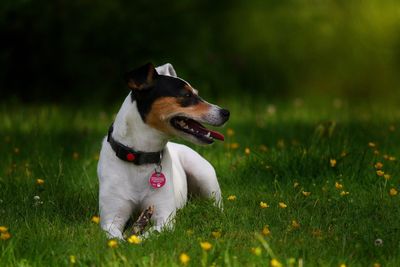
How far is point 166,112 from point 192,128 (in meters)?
0.20

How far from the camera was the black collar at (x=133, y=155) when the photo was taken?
4.40m

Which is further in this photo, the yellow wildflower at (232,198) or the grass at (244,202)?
the yellow wildflower at (232,198)

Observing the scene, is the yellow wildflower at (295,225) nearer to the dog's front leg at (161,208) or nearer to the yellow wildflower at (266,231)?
the yellow wildflower at (266,231)

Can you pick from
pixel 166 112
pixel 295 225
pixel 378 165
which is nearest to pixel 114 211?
pixel 166 112

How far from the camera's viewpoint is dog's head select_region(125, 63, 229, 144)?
14.3 feet

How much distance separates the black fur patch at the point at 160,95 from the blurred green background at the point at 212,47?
5.56 m

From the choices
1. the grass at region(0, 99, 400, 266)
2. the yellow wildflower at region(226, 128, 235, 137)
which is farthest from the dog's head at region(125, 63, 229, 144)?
the yellow wildflower at region(226, 128, 235, 137)

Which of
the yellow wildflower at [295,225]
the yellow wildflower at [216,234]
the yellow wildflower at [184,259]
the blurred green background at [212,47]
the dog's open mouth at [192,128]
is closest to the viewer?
the yellow wildflower at [184,259]

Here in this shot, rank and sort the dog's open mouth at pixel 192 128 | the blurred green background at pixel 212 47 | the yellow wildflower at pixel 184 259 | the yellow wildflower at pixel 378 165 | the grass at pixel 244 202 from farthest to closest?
the blurred green background at pixel 212 47, the yellow wildflower at pixel 378 165, the dog's open mouth at pixel 192 128, the grass at pixel 244 202, the yellow wildflower at pixel 184 259

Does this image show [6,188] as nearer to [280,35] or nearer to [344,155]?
[344,155]

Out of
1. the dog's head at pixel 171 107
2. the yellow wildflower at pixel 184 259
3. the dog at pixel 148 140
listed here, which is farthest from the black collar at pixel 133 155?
the yellow wildflower at pixel 184 259

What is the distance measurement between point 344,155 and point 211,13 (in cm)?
565

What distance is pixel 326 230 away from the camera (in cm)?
429

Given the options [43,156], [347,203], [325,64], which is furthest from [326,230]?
[325,64]
